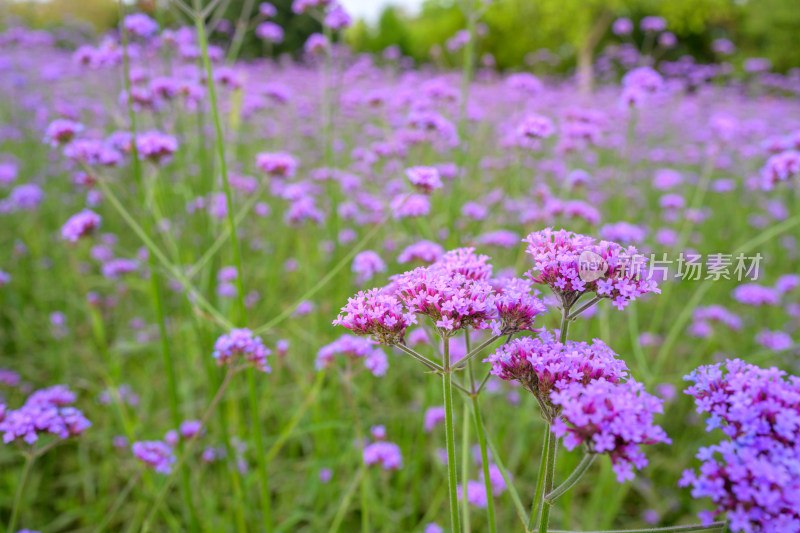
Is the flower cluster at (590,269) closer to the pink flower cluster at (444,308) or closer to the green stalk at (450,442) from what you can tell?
the pink flower cluster at (444,308)

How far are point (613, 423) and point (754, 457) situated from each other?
7.8 inches

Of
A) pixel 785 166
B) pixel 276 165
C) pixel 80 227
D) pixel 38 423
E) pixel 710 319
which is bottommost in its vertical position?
pixel 710 319

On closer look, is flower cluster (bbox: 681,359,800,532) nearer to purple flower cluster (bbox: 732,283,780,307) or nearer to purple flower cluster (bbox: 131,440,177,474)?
purple flower cluster (bbox: 131,440,177,474)

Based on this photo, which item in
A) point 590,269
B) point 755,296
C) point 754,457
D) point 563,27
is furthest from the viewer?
point 563,27

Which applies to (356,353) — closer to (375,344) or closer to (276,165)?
(375,344)

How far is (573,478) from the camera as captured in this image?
2.93 feet

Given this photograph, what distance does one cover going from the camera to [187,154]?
2.85 meters

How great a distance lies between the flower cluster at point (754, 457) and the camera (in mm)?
727

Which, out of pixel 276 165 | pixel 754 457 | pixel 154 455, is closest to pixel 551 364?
pixel 754 457

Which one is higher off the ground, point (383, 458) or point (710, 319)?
point (383, 458)

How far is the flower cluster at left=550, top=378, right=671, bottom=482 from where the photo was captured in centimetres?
79

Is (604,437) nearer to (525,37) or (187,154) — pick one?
(187,154)

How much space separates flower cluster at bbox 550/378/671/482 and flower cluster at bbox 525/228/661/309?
22cm

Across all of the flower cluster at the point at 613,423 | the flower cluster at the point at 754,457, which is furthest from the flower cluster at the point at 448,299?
the flower cluster at the point at 754,457
